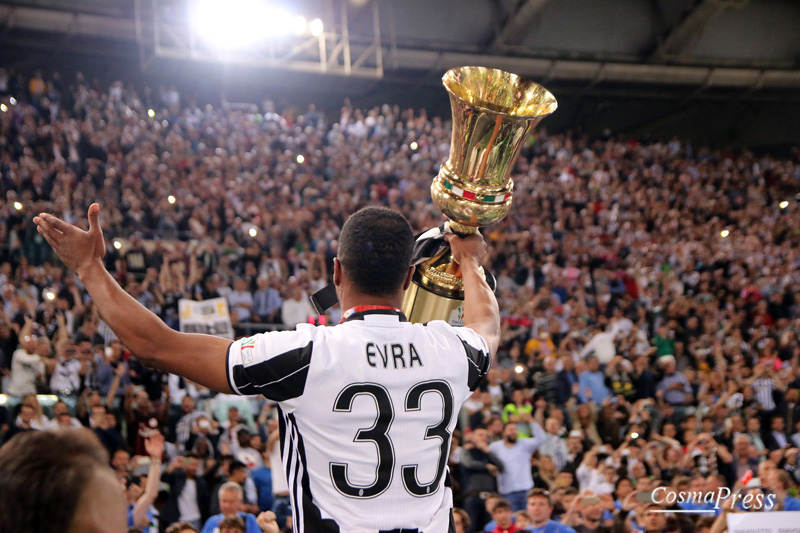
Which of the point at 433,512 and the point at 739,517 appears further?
the point at 739,517

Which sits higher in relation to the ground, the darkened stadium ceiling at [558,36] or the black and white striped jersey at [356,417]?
the darkened stadium ceiling at [558,36]

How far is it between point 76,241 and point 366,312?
0.72 m

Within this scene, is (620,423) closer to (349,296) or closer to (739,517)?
(739,517)

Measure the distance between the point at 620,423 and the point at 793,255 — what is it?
8407 mm

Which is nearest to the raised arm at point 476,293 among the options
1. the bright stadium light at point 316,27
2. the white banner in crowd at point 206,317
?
the white banner in crowd at point 206,317

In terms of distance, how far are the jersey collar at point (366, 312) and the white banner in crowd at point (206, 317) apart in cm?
750

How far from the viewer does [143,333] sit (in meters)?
1.89

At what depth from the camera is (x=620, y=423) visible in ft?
31.0

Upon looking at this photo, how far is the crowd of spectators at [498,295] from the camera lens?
7.48 metres

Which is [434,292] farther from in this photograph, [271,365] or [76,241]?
[76,241]

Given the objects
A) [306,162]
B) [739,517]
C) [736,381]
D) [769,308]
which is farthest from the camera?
[306,162]

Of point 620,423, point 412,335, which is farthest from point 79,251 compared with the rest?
point 620,423

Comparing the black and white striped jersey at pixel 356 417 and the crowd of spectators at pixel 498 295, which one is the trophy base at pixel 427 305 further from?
the crowd of spectators at pixel 498 295

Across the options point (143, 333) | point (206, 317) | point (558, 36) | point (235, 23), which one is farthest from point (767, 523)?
point (558, 36)
